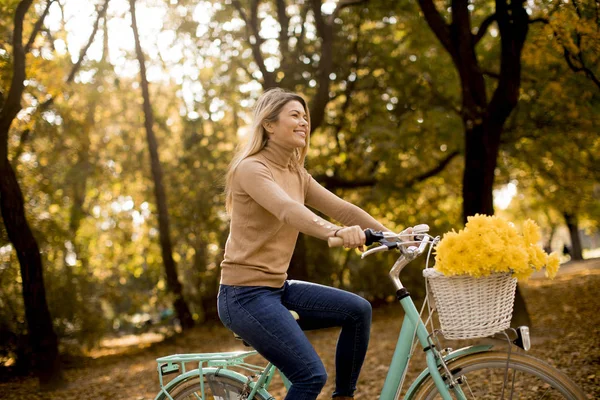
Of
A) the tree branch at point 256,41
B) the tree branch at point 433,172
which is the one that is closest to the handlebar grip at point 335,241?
the tree branch at point 256,41

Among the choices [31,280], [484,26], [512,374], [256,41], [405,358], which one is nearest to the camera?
[512,374]

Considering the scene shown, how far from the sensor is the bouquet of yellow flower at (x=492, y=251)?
8.23ft

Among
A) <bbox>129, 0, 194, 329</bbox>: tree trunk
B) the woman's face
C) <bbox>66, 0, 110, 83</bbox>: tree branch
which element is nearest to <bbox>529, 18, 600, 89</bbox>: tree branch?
the woman's face

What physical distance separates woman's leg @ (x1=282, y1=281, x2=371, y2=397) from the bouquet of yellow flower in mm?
549

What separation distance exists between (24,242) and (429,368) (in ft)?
23.1

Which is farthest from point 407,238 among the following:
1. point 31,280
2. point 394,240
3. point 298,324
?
point 31,280

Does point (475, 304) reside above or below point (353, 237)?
below

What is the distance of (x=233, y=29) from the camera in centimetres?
1421

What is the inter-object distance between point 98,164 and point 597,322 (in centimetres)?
1171

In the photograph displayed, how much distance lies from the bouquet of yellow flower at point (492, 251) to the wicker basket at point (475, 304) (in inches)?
1.5

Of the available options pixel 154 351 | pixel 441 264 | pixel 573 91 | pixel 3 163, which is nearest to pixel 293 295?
pixel 441 264

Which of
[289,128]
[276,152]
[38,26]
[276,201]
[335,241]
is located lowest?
[335,241]

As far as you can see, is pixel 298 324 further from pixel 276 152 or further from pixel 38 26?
pixel 38 26

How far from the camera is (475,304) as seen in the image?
8.39 feet
